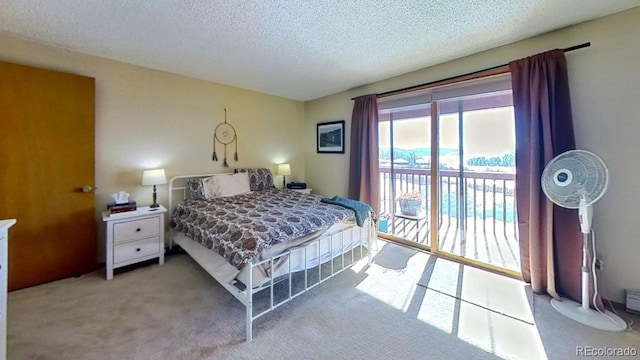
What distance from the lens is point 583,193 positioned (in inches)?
75.7

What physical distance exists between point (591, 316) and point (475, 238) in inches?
60.4

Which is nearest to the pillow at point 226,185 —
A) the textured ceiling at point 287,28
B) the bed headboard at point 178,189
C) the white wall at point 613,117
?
the bed headboard at point 178,189

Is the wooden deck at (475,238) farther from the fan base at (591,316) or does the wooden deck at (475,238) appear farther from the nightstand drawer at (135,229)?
the nightstand drawer at (135,229)

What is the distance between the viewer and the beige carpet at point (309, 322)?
5.41 ft

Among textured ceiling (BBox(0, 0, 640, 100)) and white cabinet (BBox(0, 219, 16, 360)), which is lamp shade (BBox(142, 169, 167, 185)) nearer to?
textured ceiling (BBox(0, 0, 640, 100))

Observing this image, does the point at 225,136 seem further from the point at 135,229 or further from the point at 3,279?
the point at 3,279

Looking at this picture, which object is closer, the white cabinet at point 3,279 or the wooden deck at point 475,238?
the white cabinet at point 3,279

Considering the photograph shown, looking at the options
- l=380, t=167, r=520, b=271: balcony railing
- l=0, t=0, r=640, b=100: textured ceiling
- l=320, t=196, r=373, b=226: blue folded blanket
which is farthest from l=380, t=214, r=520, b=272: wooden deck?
l=0, t=0, r=640, b=100: textured ceiling

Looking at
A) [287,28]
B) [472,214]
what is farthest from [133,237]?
[472,214]

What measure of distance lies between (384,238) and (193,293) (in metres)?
2.73

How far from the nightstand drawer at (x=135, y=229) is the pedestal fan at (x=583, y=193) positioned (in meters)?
4.01

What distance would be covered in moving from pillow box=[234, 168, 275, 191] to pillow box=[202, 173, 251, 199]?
0.12m

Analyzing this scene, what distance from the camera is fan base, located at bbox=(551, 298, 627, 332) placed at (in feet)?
6.01

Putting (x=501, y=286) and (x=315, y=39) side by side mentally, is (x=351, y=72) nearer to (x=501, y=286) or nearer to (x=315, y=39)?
(x=315, y=39)
